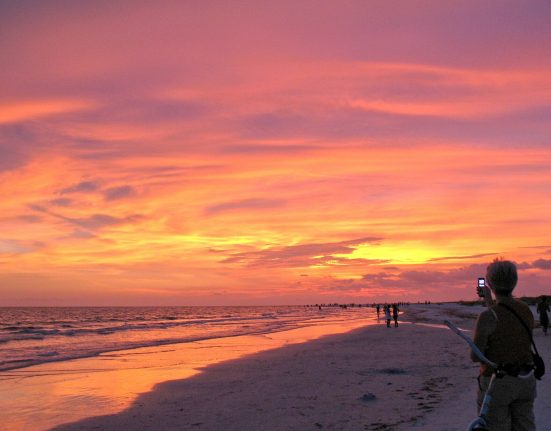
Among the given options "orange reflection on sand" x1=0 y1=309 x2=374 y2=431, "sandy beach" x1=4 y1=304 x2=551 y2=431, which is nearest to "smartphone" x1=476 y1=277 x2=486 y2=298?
"sandy beach" x1=4 y1=304 x2=551 y2=431

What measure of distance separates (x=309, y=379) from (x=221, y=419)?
17.1 ft

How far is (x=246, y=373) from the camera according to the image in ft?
59.9

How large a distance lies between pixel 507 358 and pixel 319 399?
8336 mm

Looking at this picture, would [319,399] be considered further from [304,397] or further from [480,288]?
[480,288]

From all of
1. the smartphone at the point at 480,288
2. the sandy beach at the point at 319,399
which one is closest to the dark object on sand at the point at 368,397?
the sandy beach at the point at 319,399

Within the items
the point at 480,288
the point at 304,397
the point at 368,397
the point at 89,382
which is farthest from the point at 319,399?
the point at 89,382

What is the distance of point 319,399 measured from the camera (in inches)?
486

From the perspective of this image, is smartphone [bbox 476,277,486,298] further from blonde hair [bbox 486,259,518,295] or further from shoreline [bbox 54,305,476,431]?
shoreline [bbox 54,305,476,431]

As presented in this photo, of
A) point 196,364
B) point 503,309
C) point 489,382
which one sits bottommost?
point 196,364

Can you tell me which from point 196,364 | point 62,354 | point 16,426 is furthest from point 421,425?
point 62,354

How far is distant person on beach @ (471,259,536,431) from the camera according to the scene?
4602mm

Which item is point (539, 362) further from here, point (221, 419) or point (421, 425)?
point (221, 419)

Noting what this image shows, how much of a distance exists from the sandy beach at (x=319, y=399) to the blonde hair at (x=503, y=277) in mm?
4641

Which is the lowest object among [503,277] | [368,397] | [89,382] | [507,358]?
[89,382]
